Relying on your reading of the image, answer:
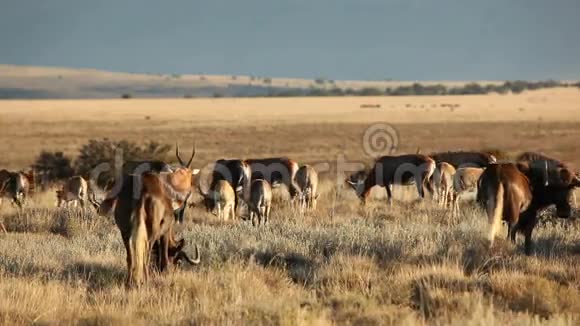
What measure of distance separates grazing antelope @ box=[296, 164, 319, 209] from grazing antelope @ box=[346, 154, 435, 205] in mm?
1538

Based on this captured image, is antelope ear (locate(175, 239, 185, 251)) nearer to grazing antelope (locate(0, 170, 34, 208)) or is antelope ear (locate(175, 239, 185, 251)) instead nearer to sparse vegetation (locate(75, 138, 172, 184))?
grazing antelope (locate(0, 170, 34, 208))

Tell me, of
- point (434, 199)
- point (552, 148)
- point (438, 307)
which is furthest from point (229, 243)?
point (552, 148)

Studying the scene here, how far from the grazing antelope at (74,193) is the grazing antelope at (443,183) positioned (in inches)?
307

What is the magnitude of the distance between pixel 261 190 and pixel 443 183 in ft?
17.0

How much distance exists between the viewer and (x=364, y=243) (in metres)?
13.5

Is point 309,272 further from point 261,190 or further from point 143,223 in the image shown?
point 261,190

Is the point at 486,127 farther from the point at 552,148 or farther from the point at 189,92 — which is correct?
the point at 189,92

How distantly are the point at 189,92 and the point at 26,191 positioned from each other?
577 feet

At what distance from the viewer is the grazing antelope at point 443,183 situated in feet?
71.6

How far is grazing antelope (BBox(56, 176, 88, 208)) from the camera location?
21953mm

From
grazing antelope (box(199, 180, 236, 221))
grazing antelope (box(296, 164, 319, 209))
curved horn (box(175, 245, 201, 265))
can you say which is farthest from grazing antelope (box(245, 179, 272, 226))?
curved horn (box(175, 245, 201, 265))

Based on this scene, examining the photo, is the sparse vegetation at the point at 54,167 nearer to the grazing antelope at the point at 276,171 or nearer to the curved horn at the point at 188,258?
the grazing antelope at the point at 276,171

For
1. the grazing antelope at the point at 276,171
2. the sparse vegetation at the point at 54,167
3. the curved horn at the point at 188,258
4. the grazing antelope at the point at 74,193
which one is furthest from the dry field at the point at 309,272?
the sparse vegetation at the point at 54,167

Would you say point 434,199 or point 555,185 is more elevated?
point 555,185
